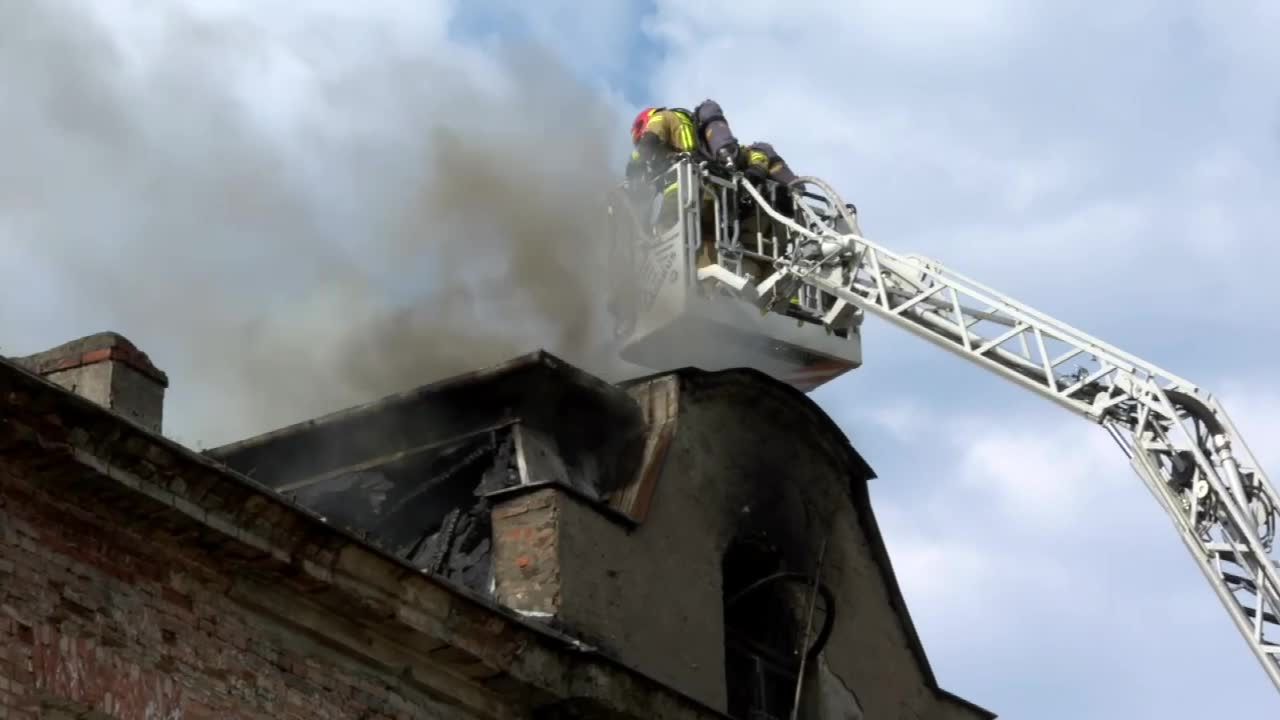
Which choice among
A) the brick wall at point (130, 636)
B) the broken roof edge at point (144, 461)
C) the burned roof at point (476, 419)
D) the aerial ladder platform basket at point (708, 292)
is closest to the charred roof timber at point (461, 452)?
the burned roof at point (476, 419)

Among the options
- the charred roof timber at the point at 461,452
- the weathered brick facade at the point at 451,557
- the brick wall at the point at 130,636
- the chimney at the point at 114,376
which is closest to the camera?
the brick wall at the point at 130,636

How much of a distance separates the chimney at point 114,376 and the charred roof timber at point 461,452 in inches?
97.3

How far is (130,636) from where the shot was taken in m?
10.3

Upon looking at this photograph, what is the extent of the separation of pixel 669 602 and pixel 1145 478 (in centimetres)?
589

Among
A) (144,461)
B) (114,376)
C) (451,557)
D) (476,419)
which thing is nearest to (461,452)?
(476,419)

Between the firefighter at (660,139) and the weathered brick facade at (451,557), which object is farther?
the firefighter at (660,139)

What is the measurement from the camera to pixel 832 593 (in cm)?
1574

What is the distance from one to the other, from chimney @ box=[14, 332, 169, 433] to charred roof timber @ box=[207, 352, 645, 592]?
247 cm

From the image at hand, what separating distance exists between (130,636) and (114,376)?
2.26 m

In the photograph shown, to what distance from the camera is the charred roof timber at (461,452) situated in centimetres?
1434

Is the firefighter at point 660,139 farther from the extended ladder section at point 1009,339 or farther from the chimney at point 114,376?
the chimney at point 114,376

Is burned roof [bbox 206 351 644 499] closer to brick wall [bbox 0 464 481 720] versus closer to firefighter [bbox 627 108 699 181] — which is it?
brick wall [bbox 0 464 481 720]

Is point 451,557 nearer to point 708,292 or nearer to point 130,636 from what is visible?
point 130,636

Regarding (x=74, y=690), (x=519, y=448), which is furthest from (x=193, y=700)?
(x=519, y=448)
